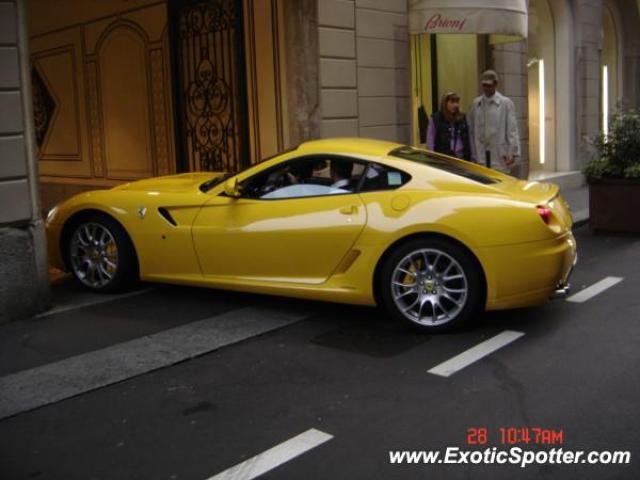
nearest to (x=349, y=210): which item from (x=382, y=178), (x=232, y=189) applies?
(x=382, y=178)

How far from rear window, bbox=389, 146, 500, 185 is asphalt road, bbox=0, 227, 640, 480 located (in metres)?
1.05

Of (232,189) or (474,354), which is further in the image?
(232,189)

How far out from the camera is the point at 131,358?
5.38 m

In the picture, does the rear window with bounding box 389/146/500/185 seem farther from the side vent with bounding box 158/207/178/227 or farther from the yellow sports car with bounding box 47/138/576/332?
the side vent with bounding box 158/207/178/227

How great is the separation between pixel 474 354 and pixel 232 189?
2.29 meters

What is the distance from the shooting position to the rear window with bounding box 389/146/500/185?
609cm

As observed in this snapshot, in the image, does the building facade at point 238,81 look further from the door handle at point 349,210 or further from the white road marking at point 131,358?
the door handle at point 349,210

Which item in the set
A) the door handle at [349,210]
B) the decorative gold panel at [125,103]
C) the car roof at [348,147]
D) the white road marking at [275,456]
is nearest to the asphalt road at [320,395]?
the white road marking at [275,456]

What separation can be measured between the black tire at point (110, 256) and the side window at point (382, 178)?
216 cm

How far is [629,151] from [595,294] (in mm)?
3772

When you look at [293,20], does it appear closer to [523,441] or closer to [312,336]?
[312,336]

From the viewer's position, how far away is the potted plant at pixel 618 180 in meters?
9.83

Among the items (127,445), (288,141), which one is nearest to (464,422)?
(127,445)

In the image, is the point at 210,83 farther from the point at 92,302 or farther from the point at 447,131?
the point at 92,302
